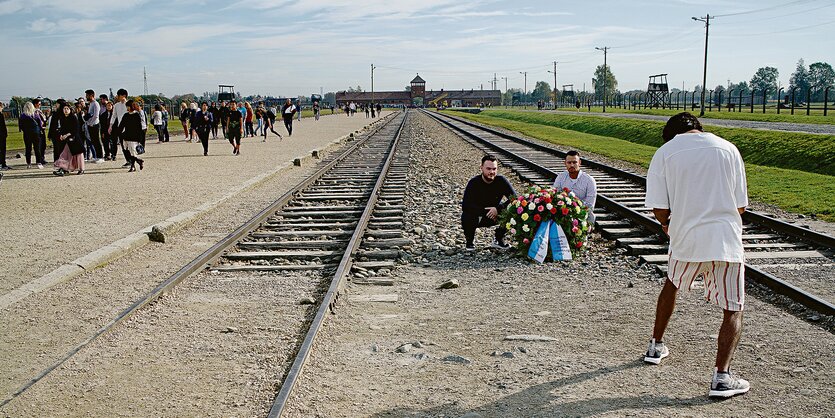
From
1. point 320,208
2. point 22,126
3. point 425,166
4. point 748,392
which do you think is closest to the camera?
point 748,392

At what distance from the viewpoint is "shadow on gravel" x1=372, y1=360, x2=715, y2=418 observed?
452 cm

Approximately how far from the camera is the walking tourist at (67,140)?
1775 cm

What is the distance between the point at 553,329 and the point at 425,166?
14.9 m

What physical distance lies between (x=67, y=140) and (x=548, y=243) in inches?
532

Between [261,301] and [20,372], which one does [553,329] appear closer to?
[261,301]

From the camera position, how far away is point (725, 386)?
15.2 ft

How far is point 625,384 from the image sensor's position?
16.2ft

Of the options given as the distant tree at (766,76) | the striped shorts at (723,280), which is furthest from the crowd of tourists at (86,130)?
the distant tree at (766,76)

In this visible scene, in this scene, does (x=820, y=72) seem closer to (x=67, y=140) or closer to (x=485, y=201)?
(x=67, y=140)

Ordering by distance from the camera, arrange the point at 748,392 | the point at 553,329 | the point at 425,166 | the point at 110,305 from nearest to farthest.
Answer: the point at 748,392 < the point at 553,329 < the point at 110,305 < the point at 425,166

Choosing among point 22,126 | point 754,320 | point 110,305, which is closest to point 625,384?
point 754,320

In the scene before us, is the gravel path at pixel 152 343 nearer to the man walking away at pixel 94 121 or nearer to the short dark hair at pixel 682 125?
the short dark hair at pixel 682 125

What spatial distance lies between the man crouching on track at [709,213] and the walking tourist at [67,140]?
15984 mm

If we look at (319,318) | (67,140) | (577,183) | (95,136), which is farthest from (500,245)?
(95,136)
